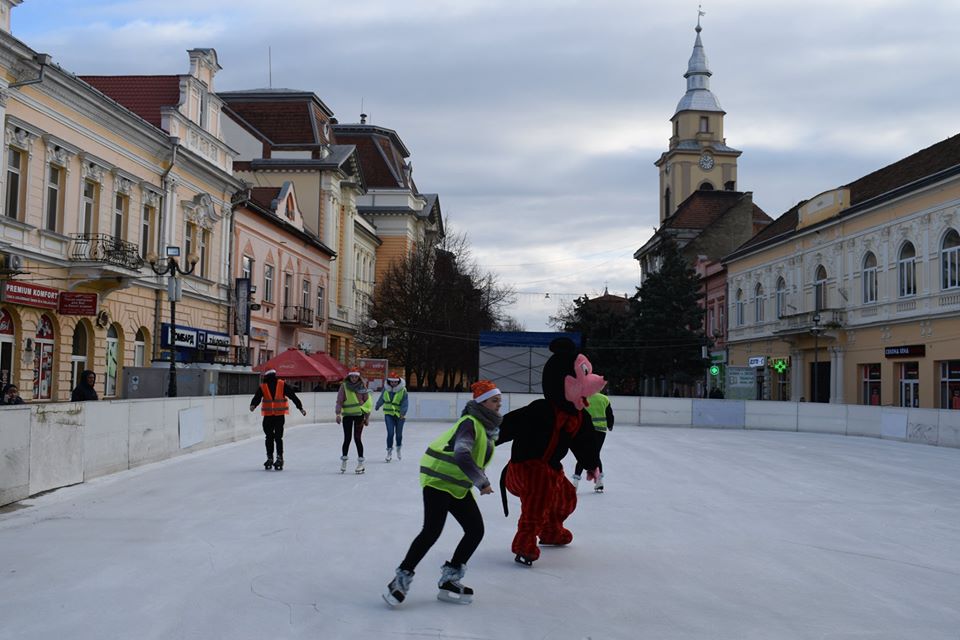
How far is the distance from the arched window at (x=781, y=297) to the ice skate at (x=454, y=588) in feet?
162

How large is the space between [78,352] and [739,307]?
43.5 m

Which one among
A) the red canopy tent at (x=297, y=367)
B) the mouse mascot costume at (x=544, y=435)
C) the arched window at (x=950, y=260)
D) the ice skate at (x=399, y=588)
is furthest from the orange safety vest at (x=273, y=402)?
the arched window at (x=950, y=260)

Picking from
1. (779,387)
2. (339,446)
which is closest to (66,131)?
(339,446)

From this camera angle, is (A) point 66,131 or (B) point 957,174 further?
(B) point 957,174

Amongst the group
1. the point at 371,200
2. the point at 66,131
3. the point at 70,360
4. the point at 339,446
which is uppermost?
the point at 371,200

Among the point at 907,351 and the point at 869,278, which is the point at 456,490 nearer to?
the point at 907,351

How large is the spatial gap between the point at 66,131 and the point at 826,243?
3523 cm

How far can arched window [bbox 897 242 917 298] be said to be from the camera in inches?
1585

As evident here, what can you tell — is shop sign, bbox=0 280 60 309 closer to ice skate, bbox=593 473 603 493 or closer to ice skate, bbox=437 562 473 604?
ice skate, bbox=593 473 603 493

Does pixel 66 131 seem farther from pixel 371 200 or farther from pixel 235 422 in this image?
pixel 371 200

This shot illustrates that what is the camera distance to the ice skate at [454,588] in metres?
7.43

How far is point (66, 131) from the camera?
27.6 m

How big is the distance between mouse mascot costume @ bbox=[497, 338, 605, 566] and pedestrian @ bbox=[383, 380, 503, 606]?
1.26 meters

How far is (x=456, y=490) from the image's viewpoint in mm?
7516
